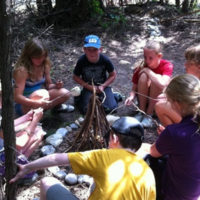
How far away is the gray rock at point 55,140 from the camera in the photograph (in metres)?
2.64

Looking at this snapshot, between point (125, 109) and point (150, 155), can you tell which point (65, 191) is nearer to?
point (150, 155)

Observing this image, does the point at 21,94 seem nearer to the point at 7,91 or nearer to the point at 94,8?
the point at 7,91

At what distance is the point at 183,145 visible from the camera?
1.66 meters

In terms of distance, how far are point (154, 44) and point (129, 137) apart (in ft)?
4.86

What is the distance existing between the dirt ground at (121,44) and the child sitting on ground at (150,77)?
25cm

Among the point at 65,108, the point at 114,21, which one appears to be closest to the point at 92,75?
the point at 65,108

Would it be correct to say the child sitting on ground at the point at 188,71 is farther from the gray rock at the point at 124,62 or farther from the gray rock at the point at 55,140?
the gray rock at the point at 124,62

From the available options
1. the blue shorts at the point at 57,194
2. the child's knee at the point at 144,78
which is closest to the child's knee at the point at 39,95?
the child's knee at the point at 144,78

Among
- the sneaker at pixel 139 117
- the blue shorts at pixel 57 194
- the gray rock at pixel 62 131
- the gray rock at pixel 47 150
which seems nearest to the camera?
the blue shorts at pixel 57 194

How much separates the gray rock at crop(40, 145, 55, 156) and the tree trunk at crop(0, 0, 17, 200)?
921 millimetres

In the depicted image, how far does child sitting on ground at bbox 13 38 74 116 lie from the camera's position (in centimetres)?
267

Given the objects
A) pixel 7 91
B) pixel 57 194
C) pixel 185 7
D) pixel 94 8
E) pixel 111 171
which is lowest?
pixel 57 194

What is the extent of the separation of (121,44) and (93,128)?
3.45m

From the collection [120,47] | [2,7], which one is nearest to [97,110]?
[2,7]
